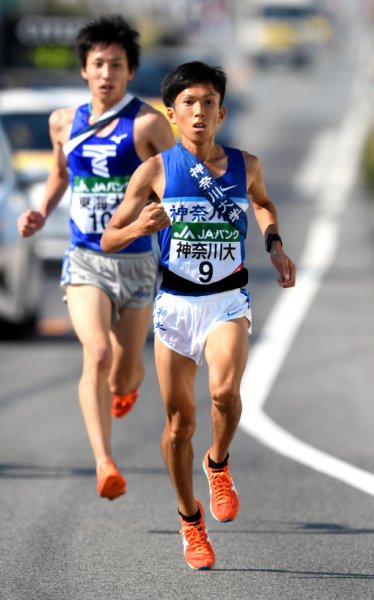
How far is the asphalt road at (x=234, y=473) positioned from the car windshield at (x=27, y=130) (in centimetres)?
171

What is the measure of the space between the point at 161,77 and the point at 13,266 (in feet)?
45.4

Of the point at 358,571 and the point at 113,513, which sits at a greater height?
the point at 358,571

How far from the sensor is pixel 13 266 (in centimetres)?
1537

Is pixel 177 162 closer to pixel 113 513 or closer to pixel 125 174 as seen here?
pixel 125 174

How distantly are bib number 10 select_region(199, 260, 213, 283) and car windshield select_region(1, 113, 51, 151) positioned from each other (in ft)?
43.7

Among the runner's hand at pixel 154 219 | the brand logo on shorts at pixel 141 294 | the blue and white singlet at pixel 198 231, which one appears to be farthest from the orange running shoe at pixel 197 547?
the brand logo on shorts at pixel 141 294

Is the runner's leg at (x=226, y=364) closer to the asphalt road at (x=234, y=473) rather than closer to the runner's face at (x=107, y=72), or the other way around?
the asphalt road at (x=234, y=473)

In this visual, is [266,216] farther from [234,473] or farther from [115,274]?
[234,473]

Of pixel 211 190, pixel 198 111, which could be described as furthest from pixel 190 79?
pixel 211 190

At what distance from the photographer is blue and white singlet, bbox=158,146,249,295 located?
23.6 ft

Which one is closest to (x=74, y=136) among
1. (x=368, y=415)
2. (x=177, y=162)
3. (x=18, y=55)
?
(x=177, y=162)

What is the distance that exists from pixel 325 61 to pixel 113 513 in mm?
68725

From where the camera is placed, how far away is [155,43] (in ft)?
180

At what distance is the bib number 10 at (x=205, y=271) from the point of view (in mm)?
7281
